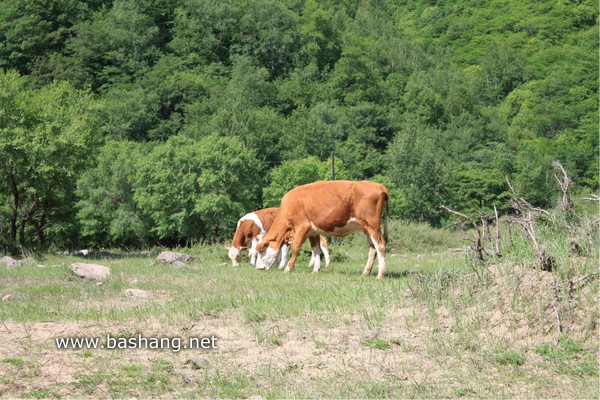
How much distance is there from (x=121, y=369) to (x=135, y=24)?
429ft

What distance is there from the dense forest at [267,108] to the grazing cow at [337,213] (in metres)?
15.3

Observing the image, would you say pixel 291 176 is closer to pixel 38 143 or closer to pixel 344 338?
pixel 38 143

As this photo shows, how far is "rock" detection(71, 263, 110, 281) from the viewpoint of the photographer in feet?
58.4

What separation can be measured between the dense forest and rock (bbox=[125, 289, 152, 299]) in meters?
17.8

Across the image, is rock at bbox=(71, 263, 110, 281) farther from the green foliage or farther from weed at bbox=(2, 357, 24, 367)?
the green foliage

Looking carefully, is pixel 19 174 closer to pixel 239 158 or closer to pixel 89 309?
pixel 89 309

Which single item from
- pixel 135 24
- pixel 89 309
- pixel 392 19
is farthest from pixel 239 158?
pixel 392 19

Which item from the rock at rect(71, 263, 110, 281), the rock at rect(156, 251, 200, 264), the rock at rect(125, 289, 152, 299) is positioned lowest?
the rock at rect(156, 251, 200, 264)

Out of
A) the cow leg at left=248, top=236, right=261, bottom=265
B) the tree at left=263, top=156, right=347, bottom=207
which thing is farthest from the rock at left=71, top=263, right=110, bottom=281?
the tree at left=263, top=156, right=347, bottom=207

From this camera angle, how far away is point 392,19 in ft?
582

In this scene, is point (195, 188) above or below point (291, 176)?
above

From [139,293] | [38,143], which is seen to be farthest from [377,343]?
[38,143]

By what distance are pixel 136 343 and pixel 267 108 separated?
290 feet

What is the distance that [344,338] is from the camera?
10.4m
